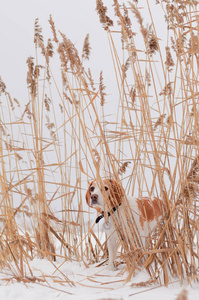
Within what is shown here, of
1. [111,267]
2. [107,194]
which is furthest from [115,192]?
[111,267]

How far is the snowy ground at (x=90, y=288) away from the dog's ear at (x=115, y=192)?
0.32 meters

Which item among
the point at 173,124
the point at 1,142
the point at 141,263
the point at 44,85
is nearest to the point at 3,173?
the point at 1,142

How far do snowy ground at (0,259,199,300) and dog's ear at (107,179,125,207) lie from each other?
1.06 ft

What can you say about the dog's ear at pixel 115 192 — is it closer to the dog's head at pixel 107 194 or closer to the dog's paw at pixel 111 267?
the dog's head at pixel 107 194

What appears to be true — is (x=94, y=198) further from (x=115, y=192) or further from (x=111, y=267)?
(x=111, y=267)

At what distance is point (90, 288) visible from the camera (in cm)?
161

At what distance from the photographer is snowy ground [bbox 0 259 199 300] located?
1396 millimetres

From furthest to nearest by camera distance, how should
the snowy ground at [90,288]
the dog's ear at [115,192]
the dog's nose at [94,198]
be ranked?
the dog's nose at [94,198], the dog's ear at [115,192], the snowy ground at [90,288]

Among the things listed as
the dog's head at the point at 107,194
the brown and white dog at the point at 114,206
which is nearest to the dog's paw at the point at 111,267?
the brown and white dog at the point at 114,206

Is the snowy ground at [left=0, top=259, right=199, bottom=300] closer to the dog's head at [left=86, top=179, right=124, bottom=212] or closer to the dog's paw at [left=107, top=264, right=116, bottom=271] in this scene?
the dog's paw at [left=107, top=264, right=116, bottom=271]

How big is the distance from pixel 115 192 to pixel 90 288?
0.43 metres

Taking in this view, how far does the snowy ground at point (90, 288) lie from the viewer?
1.40 metres

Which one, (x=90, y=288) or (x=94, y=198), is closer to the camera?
(x=90, y=288)

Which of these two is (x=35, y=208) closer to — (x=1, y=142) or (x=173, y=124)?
(x=1, y=142)
